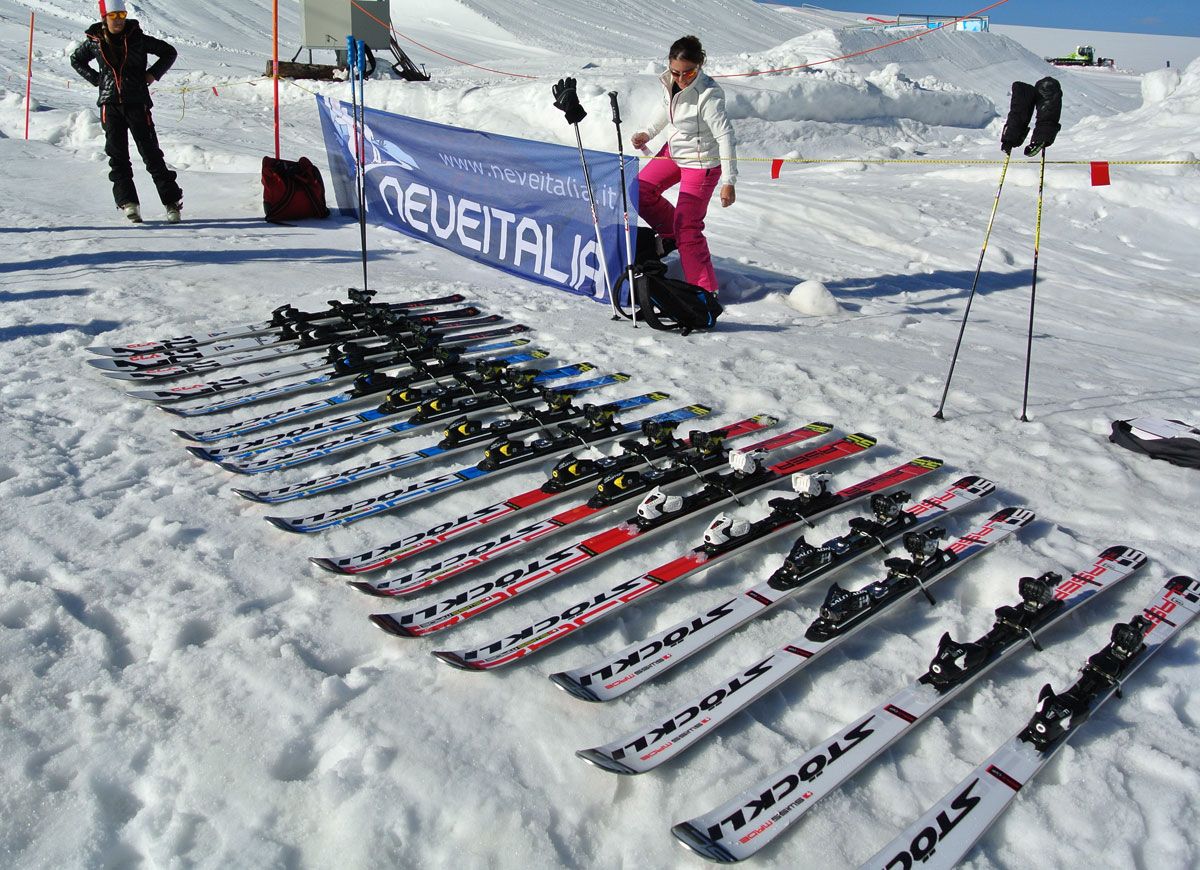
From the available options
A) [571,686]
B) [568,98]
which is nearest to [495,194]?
[568,98]

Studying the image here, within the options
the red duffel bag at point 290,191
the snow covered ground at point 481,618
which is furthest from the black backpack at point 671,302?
the red duffel bag at point 290,191

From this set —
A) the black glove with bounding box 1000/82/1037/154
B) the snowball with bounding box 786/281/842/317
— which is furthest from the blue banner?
the black glove with bounding box 1000/82/1037/154

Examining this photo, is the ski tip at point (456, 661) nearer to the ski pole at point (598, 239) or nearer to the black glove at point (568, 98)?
the ski pole at point (598, 239)

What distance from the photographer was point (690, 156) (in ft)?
19.9

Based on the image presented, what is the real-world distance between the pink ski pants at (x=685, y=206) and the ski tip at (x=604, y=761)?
4.65 meters

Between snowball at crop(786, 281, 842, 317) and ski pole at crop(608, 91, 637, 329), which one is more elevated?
ski pole at crop(608, 91, 637, 329)

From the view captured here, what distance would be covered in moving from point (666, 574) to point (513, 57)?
36.4 m

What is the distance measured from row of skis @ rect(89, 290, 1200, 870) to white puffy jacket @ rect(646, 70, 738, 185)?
6.60ft

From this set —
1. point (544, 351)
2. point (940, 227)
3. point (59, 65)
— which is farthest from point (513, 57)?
point (544, 351)

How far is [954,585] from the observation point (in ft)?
10.2

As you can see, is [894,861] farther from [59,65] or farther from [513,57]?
[513,57]

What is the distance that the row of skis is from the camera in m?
2.25

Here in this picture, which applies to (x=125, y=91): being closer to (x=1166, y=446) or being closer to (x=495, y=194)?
(x=495, y=194)

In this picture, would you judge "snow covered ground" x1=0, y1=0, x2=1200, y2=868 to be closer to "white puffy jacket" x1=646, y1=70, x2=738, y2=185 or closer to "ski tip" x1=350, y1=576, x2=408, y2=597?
"ski tip" x1=350, y1=576, x2=408, y2=597
